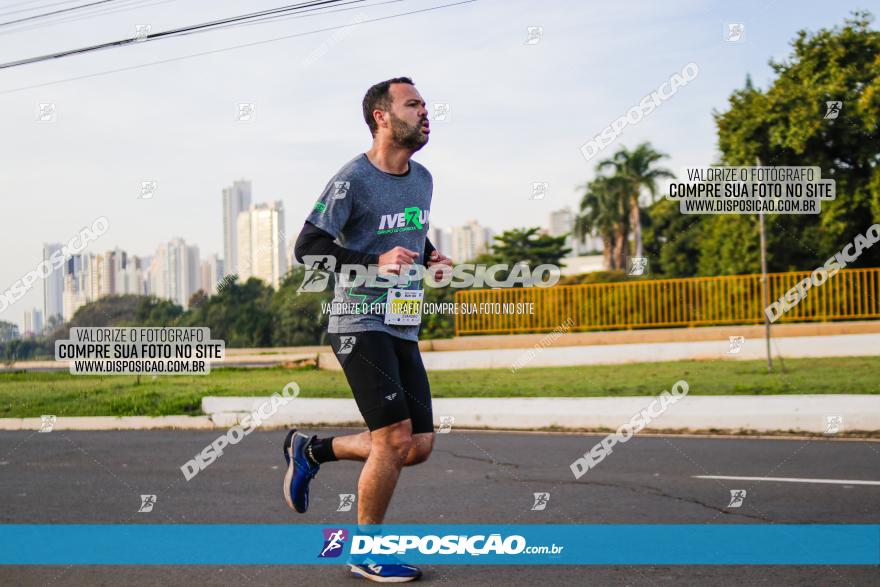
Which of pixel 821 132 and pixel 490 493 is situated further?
pixel 821 132

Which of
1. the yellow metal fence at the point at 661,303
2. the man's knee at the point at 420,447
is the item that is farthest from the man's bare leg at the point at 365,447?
the yellow metal fence at the point at 661,303

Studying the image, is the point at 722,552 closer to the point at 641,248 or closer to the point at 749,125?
the point at 749,125

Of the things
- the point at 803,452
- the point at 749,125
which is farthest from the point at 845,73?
the point at 803,452

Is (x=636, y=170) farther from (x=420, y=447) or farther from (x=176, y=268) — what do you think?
(x=420, y=447)

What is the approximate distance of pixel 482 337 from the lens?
21781 millimetres

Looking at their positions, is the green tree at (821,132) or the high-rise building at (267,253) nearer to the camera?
the high-rise building at (267,253)

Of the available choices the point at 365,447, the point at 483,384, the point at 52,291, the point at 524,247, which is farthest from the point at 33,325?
the point at 524,247

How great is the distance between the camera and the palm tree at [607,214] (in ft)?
172

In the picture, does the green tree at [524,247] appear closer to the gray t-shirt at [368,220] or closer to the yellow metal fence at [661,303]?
the yellow metal fence at [661,303]

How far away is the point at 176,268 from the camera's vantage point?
4631 cm

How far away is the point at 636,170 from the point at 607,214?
2.98m

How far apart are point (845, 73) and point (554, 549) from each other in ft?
71.1

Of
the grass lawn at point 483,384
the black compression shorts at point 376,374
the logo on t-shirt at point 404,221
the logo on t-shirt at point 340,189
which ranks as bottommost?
the grass lawn at point 483,384

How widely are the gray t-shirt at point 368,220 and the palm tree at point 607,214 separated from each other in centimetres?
4876
